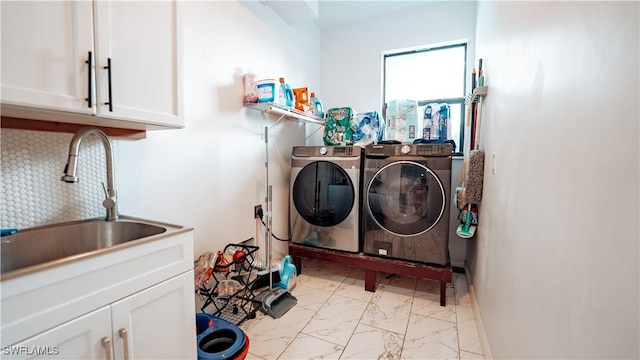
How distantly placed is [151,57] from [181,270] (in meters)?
0.91

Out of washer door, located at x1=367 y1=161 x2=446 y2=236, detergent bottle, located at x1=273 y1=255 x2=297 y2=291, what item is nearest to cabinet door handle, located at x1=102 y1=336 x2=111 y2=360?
detergent bottle, located at x1=273 y1=255 x2=297 y2=291

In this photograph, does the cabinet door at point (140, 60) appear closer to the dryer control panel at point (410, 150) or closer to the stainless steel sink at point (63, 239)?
the stainless steel sink at point (63, 239)

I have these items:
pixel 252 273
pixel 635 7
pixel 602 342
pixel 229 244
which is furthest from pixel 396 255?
pixel 635 7

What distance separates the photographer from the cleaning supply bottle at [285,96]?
212 cm

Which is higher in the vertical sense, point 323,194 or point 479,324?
point 323,194

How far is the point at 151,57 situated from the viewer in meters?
1.13

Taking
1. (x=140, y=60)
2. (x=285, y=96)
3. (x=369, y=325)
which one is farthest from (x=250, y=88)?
(x=369, y=325)

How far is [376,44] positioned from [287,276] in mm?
2687

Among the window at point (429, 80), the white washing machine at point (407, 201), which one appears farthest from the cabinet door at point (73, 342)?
the window at point (429, 80)

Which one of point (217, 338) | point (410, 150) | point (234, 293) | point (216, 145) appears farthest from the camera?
point (410, 150)

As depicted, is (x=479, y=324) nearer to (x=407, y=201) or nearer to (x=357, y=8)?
(x=407, y=201)

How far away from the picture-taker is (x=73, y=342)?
773mm

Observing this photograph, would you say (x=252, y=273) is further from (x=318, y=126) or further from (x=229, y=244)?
(x=318, y=126)

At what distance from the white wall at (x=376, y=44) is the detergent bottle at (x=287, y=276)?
1.67m
